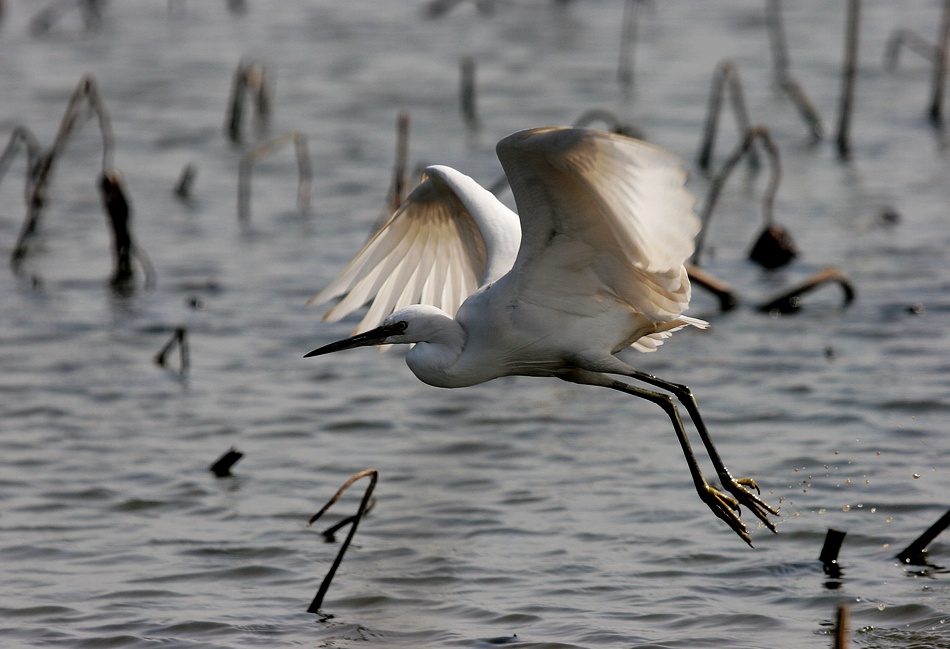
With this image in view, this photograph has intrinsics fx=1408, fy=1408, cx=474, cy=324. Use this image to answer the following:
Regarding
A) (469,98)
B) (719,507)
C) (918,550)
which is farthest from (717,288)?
(469,98)

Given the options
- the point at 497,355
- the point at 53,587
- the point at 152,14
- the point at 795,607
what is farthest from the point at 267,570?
the point at 152,14

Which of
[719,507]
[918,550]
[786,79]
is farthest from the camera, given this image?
[786,79]

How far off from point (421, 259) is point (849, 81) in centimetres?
795

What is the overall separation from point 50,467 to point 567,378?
3290 millimetres

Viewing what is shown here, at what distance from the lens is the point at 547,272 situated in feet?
18.9

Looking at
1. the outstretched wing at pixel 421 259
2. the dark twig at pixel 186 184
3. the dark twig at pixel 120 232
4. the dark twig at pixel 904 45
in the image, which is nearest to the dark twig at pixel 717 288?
the outstretched wing at pixel 421 259

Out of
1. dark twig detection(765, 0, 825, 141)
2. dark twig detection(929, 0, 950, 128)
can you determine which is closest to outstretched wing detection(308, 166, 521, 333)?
dark twig detection(929, 0, 950, 128)

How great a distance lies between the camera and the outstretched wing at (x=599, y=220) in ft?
15.9

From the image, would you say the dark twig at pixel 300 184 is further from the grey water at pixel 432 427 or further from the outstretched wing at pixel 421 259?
the outstretched wing at pixel 421 259

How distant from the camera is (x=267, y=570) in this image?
6.63 metres

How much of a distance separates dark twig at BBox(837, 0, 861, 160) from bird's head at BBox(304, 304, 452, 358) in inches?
345

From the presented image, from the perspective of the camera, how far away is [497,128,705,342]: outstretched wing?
15.9 feet

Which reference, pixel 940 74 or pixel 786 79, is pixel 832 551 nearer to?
pixel 940 74

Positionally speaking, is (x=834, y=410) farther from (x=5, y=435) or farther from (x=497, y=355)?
(x=5, y=435)
